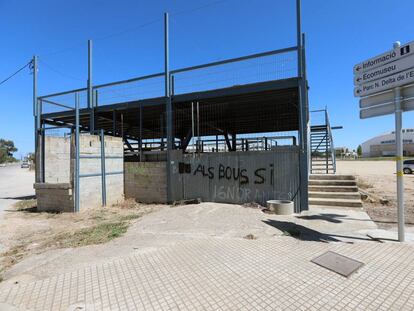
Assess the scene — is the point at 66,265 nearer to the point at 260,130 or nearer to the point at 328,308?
the point at 328,308

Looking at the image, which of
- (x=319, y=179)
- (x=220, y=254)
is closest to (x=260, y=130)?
(x=319, y=179)

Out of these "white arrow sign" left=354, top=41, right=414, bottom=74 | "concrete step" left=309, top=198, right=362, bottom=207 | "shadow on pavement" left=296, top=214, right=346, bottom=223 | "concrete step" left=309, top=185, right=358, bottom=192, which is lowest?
"shadow on pavement" left=296, top=214, right=346, bottom=223

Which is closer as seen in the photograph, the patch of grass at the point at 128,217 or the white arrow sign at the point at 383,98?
the white arrow sign at the point at 383,98

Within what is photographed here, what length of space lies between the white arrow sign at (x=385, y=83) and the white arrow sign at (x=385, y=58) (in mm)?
325

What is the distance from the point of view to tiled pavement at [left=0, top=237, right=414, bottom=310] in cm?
299

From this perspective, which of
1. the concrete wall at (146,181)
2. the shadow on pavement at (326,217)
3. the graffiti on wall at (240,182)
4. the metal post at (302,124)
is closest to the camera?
the shadow on pavement at (326,217)

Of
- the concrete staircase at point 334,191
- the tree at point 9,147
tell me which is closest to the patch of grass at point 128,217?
the concrete staircase at point 334,191

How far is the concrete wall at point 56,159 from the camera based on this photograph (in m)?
11.8

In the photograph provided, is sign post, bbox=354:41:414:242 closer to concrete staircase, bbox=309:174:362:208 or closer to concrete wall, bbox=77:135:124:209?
concrete staircase, bbox=309:174:362:208

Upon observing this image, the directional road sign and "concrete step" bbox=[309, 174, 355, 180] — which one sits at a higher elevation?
the directional road sign

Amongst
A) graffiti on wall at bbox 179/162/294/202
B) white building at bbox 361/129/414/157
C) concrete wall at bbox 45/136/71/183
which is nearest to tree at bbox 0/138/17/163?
concrete wall at bbox 45/136/71/183

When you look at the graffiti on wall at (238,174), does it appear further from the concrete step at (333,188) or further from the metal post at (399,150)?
the metal post at (399,150)

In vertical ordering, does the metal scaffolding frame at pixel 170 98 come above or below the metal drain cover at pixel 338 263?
above

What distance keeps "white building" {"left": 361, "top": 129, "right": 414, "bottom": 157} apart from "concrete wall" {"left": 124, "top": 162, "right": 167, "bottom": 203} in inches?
3815
